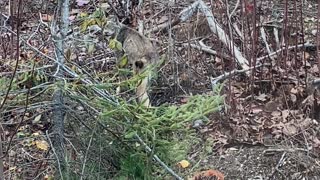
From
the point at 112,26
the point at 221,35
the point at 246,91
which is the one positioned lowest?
the point at 246,91

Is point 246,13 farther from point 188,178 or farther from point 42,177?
point 42,177

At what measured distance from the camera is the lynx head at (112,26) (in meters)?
5.42

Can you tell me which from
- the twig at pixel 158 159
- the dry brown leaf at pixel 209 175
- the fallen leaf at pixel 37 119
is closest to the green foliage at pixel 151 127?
the twig at pixel 158 159

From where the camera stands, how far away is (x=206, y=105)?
3078 mm

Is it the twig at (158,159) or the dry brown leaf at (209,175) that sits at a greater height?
the twig at (158,159)

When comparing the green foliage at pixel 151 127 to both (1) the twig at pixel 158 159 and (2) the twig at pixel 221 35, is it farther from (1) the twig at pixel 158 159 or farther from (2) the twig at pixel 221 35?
(2) the twig at pixel 221 35

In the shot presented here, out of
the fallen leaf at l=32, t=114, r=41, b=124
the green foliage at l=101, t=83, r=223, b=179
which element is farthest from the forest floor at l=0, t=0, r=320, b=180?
the green foliage at l=101, t=83, r=223, b=179

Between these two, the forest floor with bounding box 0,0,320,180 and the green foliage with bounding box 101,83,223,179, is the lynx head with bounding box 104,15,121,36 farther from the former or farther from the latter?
the green foliage with bounding box 101,83,223,179

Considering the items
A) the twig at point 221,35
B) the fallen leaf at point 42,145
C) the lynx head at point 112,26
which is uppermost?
the lynx head at point 112,26

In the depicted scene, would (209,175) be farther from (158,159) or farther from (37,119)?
(37,119)

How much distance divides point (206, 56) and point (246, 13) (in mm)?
Answer: 1008

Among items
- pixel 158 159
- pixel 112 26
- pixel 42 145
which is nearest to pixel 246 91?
pixel 112 26

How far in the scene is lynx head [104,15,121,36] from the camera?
5422 millimetres

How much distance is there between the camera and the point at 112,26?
221 inches
